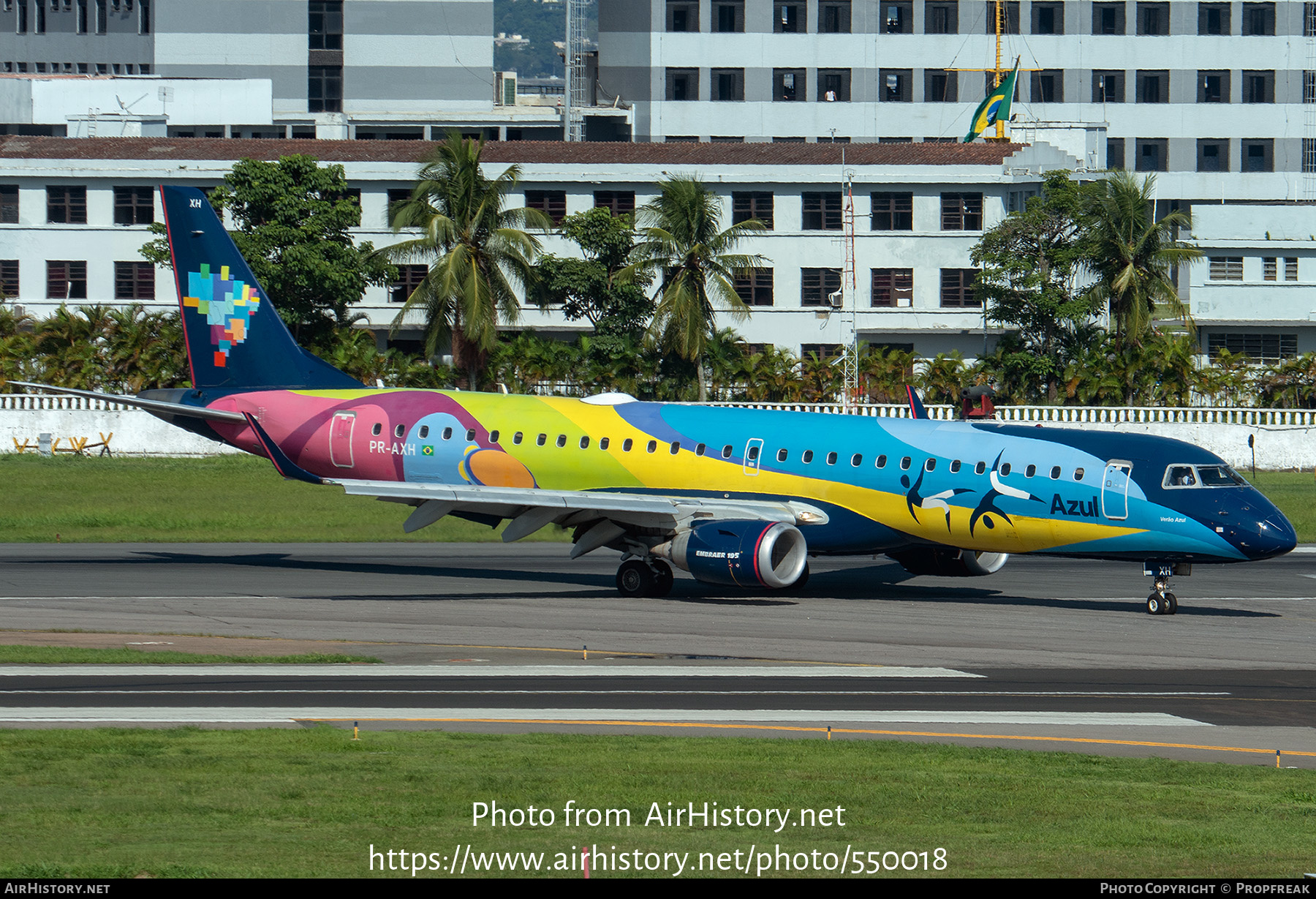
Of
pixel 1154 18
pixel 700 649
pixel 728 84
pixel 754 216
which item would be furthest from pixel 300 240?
pixel 1154 18

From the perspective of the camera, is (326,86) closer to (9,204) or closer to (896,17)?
(896,17)

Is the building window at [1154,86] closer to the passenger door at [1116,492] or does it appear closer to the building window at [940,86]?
the building window at [940,86]

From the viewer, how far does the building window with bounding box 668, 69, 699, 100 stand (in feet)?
387

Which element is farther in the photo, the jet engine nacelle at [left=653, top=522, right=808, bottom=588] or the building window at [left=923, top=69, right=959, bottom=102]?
the building window at [left=923, top=69, right=959, bottom=102]

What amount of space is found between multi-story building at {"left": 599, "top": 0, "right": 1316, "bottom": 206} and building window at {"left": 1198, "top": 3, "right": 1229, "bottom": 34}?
0.37ft

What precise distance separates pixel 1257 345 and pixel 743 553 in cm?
6634

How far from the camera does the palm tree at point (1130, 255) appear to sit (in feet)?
254

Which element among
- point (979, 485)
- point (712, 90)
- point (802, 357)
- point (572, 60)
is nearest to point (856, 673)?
point (979, 485)

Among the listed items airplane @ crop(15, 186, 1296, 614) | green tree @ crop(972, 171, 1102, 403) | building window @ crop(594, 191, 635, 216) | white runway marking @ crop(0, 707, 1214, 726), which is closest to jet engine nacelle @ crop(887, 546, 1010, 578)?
airplane @ crop(15, 186, 1296, 614)

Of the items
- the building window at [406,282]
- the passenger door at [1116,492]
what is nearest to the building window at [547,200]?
the building window at [406,282]

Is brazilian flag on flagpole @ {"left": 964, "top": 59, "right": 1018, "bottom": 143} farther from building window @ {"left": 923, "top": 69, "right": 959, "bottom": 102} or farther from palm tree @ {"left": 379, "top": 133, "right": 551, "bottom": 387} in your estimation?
palm tree @ {"left": 379, "top": 133, "right": 551, "bottom": 387}

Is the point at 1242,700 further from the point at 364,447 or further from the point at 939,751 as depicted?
the point at 364,447

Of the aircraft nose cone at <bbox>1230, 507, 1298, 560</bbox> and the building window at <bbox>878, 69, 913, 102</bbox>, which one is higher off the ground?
the building window at <bbox>878, 69, 913, 102</bbox>

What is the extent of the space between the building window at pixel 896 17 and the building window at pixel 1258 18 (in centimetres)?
2564
